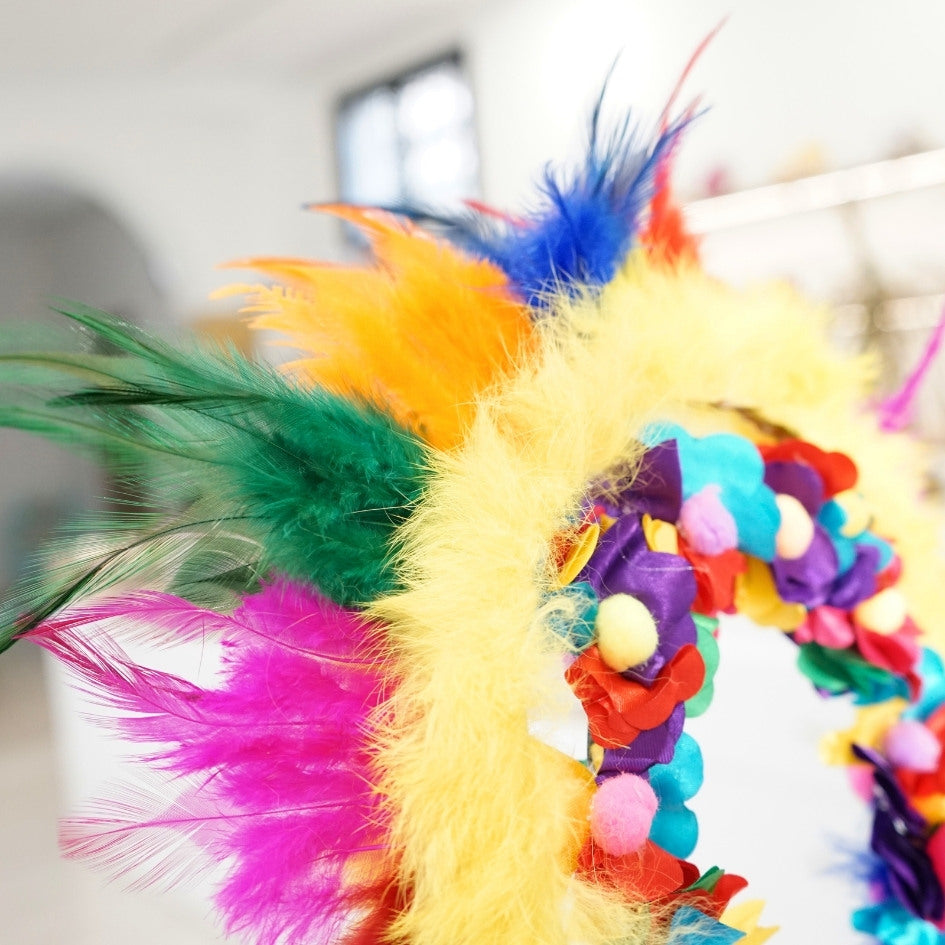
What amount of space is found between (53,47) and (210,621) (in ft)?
12.7

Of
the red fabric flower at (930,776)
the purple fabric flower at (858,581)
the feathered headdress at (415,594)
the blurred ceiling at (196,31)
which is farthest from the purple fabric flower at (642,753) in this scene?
the blurred ceiling at (196,31)

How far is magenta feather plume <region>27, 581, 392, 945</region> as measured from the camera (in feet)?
0.98

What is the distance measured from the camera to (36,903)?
37.2 inches

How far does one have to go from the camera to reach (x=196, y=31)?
363 centimetres

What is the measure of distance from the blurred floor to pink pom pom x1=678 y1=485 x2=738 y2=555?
25 cm

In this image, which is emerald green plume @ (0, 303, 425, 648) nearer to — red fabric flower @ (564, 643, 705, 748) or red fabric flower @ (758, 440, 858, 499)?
red fabric flower @ (564, 643, 705, 748)

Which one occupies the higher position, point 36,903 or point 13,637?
point 13,637

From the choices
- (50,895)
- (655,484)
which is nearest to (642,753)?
(655,484)

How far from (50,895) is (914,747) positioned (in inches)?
34.0

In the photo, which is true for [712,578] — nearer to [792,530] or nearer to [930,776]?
[792,530]

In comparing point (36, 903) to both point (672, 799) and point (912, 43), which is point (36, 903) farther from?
point (912, 43)

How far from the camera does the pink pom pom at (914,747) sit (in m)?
0.57

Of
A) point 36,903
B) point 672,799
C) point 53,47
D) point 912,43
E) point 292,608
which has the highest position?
point 53,47

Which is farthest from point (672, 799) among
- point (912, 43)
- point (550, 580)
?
point (912, 43)
